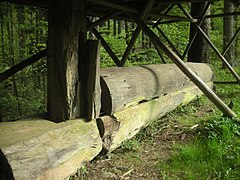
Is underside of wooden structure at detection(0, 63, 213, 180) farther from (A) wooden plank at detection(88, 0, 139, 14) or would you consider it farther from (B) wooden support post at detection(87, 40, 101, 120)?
(A) wooden plank at detection(88, 0, 139, 14)

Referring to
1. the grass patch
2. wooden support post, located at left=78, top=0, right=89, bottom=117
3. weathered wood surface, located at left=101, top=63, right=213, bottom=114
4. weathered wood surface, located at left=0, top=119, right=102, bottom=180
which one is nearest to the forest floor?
the grass patch

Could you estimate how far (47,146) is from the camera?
253 cm

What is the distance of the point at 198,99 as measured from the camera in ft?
23.0

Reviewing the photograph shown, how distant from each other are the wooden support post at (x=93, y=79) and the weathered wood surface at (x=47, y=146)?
0.54 feet

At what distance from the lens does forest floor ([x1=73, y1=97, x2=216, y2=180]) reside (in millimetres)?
3271

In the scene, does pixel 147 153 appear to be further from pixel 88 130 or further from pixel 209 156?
pixel 88 130

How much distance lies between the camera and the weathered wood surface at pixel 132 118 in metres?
3.52

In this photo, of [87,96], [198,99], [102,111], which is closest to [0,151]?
[87,96]

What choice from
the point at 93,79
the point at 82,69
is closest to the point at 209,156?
the point at 93,79

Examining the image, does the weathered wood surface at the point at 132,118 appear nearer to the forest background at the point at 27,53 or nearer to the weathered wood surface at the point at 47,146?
the weathered wood surface at the point at 47,146

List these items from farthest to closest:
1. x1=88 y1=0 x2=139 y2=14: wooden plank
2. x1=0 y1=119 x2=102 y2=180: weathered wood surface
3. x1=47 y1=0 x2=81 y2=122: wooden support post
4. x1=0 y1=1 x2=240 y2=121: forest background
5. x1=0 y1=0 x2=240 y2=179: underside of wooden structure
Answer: x1=0 y1=1 x2=240 y2=121: forest background → x1=88 y1=0 x2=139 y2=14: wooden plank → x1=47 y1=0 x2=81 y2=122: wooden support post → x1=0 y1=0 x2=240 y2=179: underside of wooden structure → x1=0 y1=119 x2=102 y2=180: weathered wood surface

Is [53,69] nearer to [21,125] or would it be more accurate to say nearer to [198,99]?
[21,125]

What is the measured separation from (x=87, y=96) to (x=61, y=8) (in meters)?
1.06

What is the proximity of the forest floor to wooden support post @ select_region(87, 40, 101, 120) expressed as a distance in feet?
2.21
